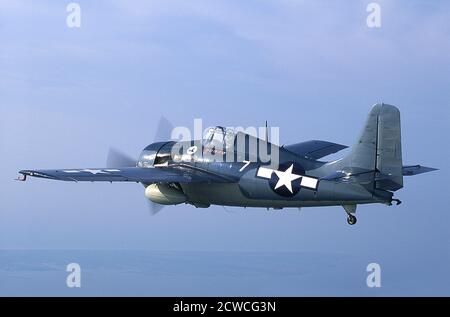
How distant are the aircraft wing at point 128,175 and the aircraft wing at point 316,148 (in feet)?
13.2

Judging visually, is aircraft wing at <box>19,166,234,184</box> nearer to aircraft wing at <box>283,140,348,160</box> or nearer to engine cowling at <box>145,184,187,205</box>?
engine cowling at <box>145,184,187,205</box>

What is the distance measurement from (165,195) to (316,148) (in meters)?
5.39

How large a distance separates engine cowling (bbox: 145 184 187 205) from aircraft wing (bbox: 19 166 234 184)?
14.8 inches

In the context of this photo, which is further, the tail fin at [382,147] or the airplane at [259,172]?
the airplane at [259,172]

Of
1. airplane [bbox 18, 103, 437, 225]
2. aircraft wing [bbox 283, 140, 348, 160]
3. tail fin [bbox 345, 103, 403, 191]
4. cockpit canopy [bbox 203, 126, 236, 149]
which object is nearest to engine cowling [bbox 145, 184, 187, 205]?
airplane [bbox 18, 103, 437, 225]

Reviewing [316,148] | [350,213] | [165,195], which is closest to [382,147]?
[350,213]

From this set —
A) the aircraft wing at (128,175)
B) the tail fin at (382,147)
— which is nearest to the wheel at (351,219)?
the tail fin at (382,147)

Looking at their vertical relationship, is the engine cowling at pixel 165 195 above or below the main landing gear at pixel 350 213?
above

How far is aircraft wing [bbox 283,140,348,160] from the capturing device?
1204 inches

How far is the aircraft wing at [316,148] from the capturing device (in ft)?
100

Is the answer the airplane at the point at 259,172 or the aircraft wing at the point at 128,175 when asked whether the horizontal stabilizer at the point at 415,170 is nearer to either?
the airplane at the point at 259,172

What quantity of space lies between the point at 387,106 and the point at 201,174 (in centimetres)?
584

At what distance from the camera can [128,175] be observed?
27.2 metres

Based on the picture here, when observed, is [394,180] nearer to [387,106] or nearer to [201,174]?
[387,106]
